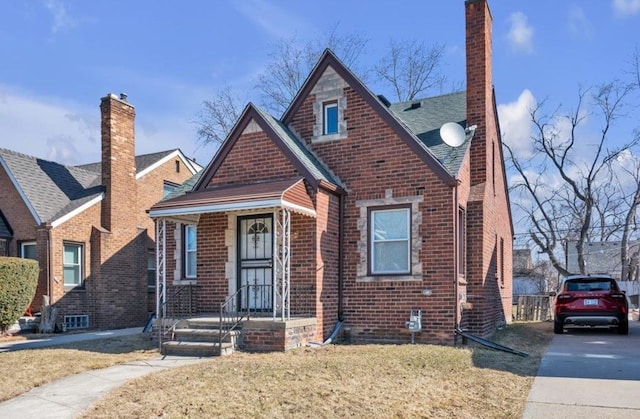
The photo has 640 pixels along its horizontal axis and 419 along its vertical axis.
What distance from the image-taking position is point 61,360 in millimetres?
9148

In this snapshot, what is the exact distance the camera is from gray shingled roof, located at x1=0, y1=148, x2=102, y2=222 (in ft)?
54.5

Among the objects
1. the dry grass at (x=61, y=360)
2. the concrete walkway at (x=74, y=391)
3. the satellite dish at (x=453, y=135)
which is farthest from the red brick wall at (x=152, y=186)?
the satellite dish at (x=453, y=135)

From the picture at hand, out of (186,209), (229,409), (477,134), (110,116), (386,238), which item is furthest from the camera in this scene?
(110,116)

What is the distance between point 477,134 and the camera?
1286cm

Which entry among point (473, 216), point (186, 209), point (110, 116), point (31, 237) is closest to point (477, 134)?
point (473, 216)

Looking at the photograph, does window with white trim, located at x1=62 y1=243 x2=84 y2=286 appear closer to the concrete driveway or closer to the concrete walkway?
the concrete walkway

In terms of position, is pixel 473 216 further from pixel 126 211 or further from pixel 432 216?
pixel 126 211

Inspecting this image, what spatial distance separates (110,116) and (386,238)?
35.3 feet

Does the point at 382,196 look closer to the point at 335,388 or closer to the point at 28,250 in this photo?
the point at 335,388

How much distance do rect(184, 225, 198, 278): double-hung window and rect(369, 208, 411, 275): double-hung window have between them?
178 inches

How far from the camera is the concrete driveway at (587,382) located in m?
6.01

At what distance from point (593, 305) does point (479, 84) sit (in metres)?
6.36

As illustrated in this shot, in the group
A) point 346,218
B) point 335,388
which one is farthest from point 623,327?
point 335,388

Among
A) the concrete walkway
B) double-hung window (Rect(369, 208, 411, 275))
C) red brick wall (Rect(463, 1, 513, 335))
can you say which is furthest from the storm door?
red brick wall (Rect(463, 1, 513, 335))
